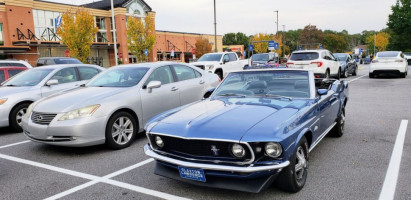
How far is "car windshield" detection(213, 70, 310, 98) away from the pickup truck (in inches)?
465

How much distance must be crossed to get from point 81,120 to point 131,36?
119ft

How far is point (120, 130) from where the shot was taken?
19.3 feet

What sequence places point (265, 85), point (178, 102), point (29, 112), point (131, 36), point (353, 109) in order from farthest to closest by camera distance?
point (131, 36), point (353, 109), point (178, 102), point (29, 112), point (265, 85)

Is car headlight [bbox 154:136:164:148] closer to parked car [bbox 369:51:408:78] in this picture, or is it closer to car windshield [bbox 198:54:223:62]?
car windshield [bbox 198:54:223:62]

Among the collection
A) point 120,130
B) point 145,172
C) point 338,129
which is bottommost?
point 145,172

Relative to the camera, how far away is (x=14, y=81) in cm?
842

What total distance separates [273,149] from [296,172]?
2.29 ft

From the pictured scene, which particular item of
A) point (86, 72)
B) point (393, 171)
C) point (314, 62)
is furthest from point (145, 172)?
point (314, 62)

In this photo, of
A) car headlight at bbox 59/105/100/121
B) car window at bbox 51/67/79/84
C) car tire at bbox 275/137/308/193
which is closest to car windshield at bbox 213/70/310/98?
car tire at bbox 275/137/308/193

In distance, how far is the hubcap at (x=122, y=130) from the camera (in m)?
5.80

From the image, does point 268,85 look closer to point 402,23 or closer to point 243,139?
point 243,139

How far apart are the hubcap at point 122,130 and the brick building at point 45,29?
85.7 feet

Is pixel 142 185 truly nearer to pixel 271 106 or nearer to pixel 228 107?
pixel 228 107

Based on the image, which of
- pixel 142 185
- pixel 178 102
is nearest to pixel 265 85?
pixel 142 185
